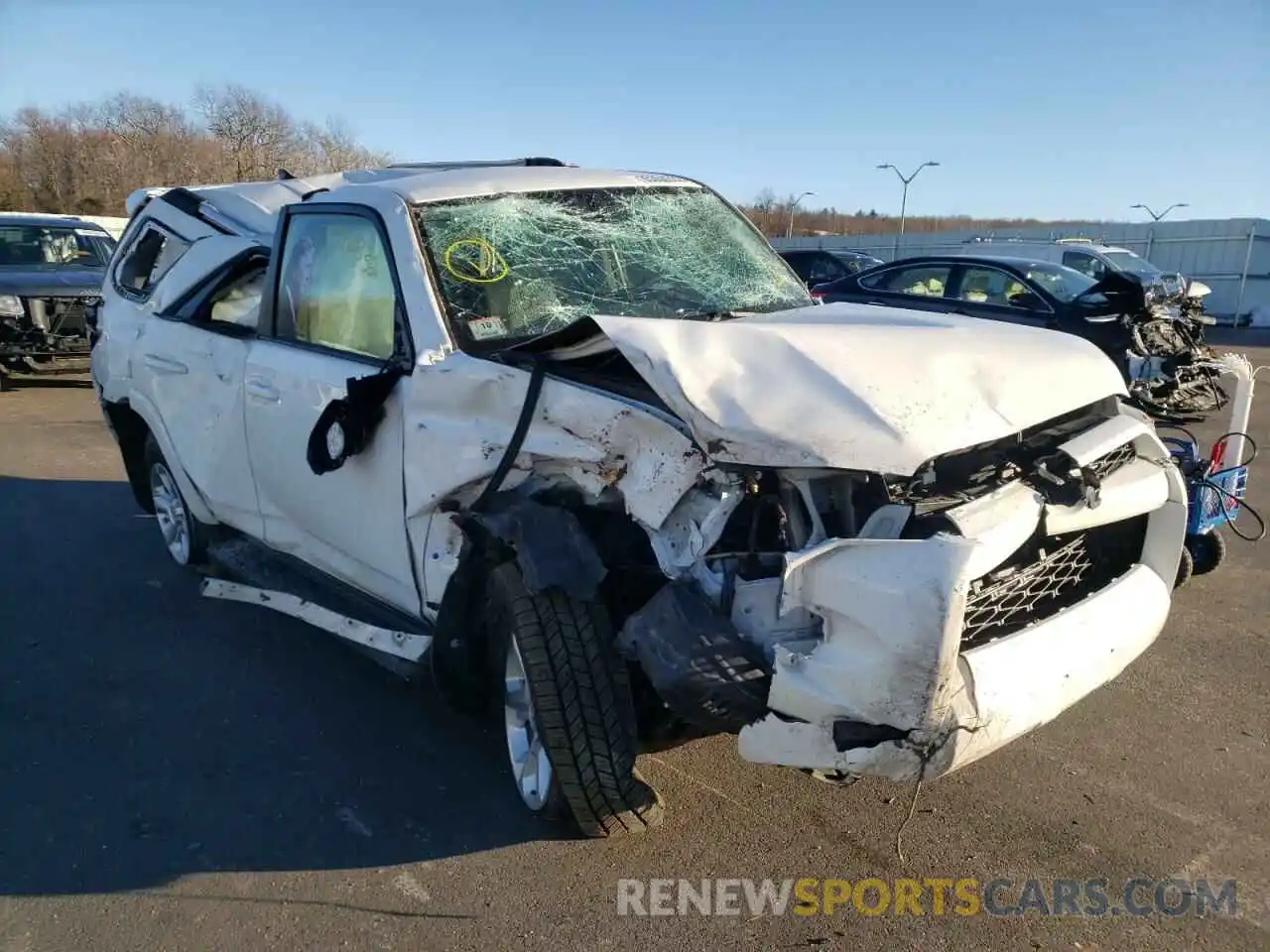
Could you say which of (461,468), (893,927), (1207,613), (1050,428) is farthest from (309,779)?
(1207,613)

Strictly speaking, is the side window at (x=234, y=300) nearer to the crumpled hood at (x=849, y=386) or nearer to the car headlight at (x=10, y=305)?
the crumpled hood at (x=849, y=386)

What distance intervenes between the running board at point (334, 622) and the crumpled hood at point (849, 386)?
4.17 ft

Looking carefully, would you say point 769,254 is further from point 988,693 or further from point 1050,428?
point 988,693

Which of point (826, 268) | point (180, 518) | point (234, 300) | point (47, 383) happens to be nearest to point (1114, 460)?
point (234, 300)

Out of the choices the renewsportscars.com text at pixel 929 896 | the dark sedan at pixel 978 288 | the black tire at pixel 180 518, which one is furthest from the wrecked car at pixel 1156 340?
the black tire at pixel 180 518

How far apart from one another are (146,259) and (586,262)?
132 inches

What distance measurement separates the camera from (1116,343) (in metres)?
5.22

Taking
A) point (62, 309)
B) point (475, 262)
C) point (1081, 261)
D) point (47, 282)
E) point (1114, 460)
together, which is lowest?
point (62, 309)

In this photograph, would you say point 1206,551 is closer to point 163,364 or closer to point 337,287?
point 337,287

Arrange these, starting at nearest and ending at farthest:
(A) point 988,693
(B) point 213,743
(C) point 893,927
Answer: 1. (A) point 988,693
2. (C) point 893,927
3. (B) point 213,743

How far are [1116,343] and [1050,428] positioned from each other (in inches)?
89.5

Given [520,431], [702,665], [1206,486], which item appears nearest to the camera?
[702,665]

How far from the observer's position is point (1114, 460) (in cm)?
338

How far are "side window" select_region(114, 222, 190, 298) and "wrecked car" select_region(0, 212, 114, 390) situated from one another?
5.94m
